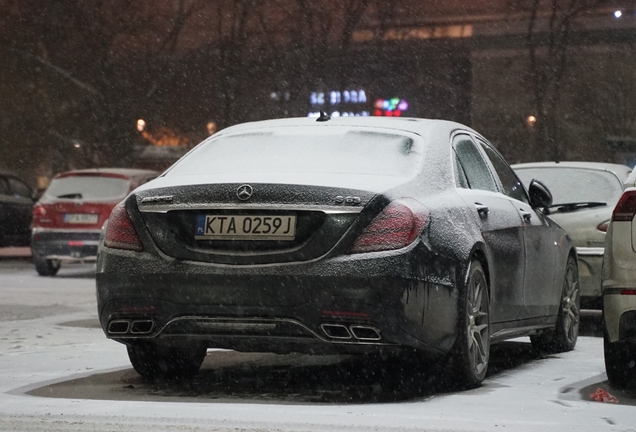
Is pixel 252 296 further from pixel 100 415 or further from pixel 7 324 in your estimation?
pixel 7 324

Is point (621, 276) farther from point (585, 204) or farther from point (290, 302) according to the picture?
point (585, 204)

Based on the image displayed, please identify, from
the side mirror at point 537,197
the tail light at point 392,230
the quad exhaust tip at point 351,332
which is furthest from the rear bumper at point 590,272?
the quad exhaust tip at point 351,332

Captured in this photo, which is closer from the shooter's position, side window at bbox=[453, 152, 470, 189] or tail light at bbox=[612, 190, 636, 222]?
tail light at bbox=[612, 190, 636, 222]

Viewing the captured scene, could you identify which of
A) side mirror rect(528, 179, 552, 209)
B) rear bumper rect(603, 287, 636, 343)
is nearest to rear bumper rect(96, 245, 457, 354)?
rear bumper rect(603, 287, 636, 343)

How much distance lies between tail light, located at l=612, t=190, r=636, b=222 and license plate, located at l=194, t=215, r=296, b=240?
1.82 metres

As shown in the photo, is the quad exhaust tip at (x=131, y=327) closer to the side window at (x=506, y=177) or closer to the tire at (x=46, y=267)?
the side window at (x=506, y=177)

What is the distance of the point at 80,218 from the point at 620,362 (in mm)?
12778

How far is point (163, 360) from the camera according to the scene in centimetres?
733

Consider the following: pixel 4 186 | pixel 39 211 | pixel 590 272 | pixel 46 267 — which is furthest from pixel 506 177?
pixel 4 186

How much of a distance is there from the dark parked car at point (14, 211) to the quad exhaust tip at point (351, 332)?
17.7m

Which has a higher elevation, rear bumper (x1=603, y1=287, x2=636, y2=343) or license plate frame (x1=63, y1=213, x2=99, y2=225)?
rear bumper (x1=603, y1=287, x2=636, y2=343)

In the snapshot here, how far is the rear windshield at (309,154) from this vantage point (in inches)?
267

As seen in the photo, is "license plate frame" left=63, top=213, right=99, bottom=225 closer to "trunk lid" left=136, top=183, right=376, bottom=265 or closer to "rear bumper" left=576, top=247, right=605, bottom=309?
"rear bumper" left=576, top=247, right=605, bottom=309

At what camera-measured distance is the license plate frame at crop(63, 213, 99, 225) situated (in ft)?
61.5
